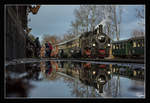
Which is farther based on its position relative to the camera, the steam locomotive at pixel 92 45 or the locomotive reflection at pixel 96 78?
the steam locomotive at pixel 92 45

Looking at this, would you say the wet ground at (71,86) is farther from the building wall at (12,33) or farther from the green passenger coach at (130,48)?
the green passenger coach at (130,48)

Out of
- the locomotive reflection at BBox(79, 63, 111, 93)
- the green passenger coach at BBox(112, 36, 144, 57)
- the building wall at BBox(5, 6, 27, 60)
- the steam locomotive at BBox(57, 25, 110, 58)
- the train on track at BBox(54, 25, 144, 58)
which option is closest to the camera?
the locomotive reflection at BBox(79, 63, 111, 93)

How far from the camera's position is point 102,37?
1608 centimetres

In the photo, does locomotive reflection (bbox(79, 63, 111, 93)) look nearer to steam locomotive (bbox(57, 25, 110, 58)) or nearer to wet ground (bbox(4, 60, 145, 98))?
wet ground (bbox(4, 60, 145, 98))

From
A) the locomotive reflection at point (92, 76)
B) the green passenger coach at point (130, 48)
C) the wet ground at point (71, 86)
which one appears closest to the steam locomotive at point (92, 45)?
the green passenger coach at point (130, 48)

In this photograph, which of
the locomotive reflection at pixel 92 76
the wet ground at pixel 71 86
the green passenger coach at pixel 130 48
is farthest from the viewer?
the green passenger coach at pixel 130 48

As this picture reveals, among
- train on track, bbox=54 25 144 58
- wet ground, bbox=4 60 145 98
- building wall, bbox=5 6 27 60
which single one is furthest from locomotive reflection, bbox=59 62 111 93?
train on track, bbox=54 25 144 58

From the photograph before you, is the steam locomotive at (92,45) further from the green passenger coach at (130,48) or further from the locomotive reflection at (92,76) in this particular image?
the locomotive reflection at (92,76)

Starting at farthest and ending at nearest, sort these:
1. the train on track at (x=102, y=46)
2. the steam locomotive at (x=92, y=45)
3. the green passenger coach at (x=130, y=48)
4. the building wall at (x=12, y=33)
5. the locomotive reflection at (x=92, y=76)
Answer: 1. the steam locomotive at (x=92, y=45)
2. the train on track at (x=102, y=46)
3. the green passenger coach at (x=130, y=48)
4. the building wall at (x=12, y=33)
5. the locomotive reflection at (x=92, y=76)

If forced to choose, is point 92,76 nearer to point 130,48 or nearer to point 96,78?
point 96,78

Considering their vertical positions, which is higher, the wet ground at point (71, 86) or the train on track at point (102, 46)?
the train on track at point (102, 46)
